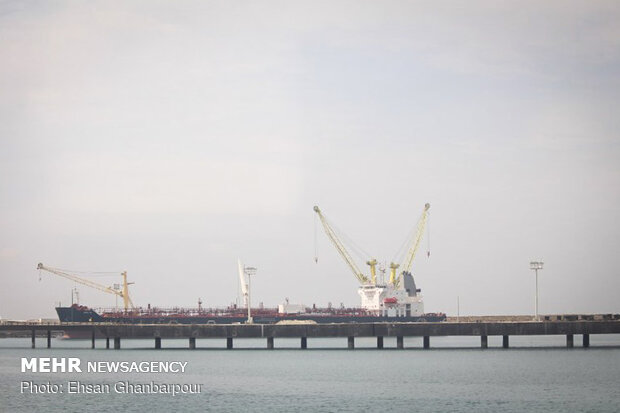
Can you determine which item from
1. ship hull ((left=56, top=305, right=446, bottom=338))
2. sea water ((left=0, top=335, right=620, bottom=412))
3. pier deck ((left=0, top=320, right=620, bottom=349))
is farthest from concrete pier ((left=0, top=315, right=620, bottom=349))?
ship hull ((left=56, top=305, right=446, bottom=338))

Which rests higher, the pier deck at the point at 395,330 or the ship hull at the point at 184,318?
the pier deck at the point at 395,330

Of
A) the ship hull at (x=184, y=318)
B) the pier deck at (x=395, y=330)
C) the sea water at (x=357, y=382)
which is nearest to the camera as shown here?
the sea water at (x=357, y=382)

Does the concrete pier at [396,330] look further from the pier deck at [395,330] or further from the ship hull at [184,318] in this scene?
the ship hull at [184,318]

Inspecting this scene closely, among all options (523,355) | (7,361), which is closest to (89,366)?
(7,361)

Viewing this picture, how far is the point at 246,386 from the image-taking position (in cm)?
8562

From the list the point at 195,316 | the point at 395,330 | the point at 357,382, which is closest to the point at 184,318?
the point at 195,316

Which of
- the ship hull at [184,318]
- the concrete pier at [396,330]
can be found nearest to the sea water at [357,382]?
the concrete pier at [396,330]

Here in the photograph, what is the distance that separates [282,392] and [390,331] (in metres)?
45.8

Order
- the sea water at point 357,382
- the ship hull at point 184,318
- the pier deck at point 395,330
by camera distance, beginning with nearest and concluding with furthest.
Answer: the sea water at point 357,382
the pier deck at point 395,330
the ship hull at point 184,318

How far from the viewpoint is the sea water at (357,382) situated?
7181 cm

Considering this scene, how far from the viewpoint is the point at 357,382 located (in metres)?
87.2

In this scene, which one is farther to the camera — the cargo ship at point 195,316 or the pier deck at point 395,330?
the cargo ship at point 195,316

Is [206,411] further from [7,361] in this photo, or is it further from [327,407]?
[7,361]

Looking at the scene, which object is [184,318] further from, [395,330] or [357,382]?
[357,382]
